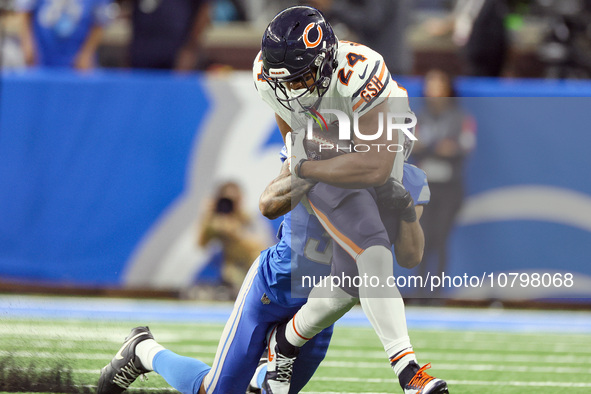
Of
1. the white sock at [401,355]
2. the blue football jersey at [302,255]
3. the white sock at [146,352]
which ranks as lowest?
the white sock at [401,355]

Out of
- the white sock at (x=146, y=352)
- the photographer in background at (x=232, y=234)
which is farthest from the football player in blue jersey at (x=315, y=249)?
the photographer in background at (x=232, y=234)

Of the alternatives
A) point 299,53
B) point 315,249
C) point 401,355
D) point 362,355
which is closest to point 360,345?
point 362,355

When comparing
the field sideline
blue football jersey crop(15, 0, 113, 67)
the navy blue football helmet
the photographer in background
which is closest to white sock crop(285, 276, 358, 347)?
the navy blue football helmet

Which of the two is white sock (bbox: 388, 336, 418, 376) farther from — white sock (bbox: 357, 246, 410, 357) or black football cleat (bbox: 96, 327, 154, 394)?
black football cleat (bbox: 96, 327, 154, 394)

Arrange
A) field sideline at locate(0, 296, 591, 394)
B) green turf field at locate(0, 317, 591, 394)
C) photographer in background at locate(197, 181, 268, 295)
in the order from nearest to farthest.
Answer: green turf field at locate(0, 317, 591, 394) → field sideline at locate(0, 296, 591, 394) → photographer in background at locate(197, 181, 268, 295)

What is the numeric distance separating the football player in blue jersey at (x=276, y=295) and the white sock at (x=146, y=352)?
0.03 metres

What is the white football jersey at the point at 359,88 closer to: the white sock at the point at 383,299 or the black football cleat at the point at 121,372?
the white sock at the point at 383,299

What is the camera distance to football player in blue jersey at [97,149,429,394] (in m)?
3.98

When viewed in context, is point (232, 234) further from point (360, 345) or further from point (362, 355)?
point (362, 355)

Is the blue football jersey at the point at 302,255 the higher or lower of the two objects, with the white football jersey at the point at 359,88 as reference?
lower

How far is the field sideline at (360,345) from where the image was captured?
5246mm

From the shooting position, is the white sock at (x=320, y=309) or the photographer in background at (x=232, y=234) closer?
the white sock at (x=320, y=309)

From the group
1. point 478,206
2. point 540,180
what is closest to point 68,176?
point 478,206

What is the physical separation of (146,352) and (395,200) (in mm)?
1394
